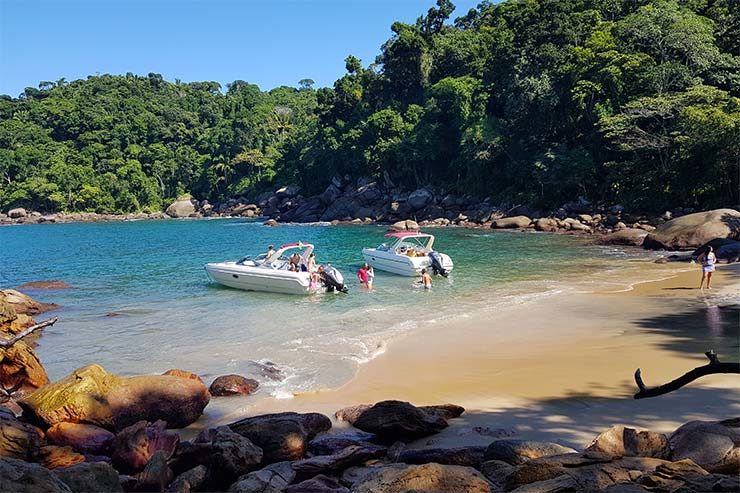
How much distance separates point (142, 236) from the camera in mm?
53938

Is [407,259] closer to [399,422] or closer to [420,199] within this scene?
Result: [399,422]

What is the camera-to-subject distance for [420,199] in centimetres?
5681

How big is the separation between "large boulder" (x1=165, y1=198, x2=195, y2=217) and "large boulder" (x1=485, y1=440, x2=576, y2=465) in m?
86.8

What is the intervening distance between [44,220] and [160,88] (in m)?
53.8

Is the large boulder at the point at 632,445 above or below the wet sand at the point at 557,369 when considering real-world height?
above

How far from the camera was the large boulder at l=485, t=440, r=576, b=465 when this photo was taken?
19.1ft

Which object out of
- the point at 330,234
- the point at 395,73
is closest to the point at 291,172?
the point at 395,73

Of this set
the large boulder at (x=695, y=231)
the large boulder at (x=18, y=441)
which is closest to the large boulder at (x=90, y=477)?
the large boulder at (x=18, y=441)

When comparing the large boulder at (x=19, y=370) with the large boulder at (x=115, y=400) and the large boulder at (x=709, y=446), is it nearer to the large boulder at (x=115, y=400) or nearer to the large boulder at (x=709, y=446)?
the large boulder at (x=115, y=400)

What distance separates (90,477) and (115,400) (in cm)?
362

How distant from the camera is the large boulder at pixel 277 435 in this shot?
652 centimetres

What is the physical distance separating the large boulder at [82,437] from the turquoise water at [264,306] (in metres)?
3.05

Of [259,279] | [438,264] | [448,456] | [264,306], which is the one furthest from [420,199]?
[448,456]

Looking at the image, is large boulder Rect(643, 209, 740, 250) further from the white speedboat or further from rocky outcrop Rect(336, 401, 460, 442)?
rocky outcrop Rect(336, 401, 460, 442)
